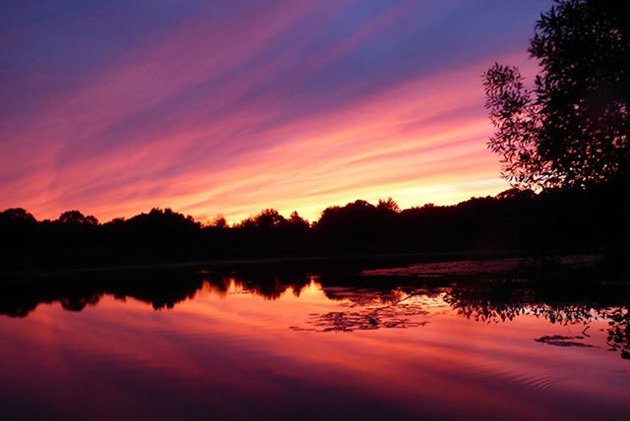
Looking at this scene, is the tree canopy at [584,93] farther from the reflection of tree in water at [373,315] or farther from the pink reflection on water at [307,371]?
the reflection of tree in water at [373,315]

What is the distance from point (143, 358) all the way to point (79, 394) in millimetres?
4219

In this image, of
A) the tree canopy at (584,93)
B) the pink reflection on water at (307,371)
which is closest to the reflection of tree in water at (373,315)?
the pink reflection on water at (307,371)

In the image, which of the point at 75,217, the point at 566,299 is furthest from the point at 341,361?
the point at 75,217

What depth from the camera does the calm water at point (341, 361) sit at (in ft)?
39.4

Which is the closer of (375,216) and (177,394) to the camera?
(177,394)

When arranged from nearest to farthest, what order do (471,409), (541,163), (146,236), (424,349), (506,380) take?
(541,163) < (471,409) < (506,380) < (424,349) < (146,236)

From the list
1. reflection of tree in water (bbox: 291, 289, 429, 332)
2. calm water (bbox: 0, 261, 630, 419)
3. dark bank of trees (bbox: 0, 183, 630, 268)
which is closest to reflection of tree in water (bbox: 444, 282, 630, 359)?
calm water (bbox: 0, 261, 630, 419)

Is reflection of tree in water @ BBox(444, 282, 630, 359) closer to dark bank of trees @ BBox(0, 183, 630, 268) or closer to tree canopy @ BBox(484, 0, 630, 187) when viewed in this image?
tree canopy @ BBox(484, 0, 630, 187)

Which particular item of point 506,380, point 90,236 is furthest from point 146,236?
point 506,380

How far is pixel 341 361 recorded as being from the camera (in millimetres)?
16406

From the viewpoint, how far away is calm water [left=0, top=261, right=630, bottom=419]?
39.4ft

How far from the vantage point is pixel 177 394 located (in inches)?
534

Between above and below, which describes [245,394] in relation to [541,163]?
below

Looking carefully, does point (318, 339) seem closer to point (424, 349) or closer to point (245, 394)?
point (424, 349)
